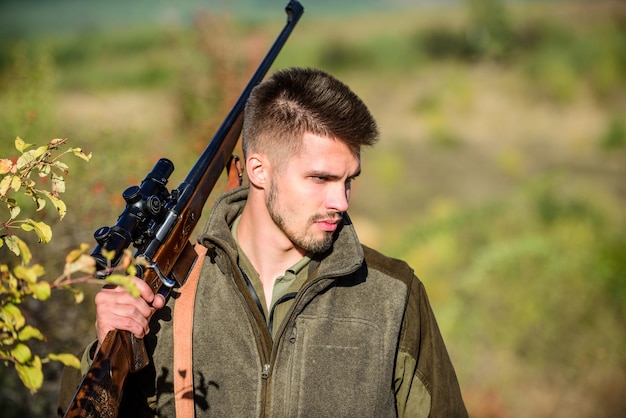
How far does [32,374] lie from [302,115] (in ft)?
6.63

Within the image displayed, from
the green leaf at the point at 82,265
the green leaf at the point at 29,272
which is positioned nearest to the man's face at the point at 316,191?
the green leaf at the point at 82,265

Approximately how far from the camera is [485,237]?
14.4 meters

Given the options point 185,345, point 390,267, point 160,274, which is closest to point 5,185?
point 160,274

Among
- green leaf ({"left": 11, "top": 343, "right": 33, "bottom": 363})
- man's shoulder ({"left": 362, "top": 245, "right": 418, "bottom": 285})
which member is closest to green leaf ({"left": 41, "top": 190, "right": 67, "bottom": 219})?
green leaf ({"left": 11, "top": 343, "right": 33, "bottom": 363})

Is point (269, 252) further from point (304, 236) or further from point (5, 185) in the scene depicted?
point (5, 185)

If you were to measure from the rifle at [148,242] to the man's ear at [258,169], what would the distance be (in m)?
0.27

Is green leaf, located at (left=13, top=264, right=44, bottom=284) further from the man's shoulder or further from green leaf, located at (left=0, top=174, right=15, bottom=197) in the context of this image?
the man's shoulder

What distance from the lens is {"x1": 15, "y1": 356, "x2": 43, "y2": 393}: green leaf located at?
7.27 ft

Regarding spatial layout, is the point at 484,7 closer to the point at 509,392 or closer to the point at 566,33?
the point at 566,33

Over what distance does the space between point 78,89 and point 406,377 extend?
20.0 m

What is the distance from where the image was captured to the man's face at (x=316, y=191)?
362 cm

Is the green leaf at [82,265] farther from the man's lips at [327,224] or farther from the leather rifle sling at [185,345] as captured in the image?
the man's lips at [327,224]

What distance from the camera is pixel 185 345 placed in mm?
3428

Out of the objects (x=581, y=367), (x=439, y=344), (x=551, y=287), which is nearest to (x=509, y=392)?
(x=581, y=367)
